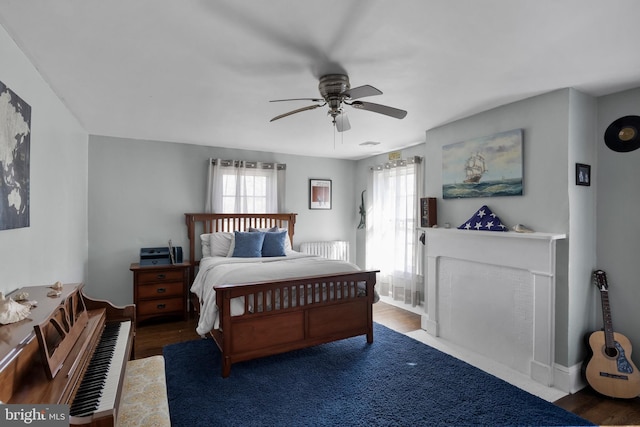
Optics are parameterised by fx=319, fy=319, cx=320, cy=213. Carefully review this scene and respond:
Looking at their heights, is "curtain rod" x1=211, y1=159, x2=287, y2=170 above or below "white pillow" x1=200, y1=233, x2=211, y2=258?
above

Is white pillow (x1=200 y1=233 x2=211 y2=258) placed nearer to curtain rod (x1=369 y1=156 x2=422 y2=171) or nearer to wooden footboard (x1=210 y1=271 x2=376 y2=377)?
wooden footboard (x1=210 y1=271 x2=376 y2=377)

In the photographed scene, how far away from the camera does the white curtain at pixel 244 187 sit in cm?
463

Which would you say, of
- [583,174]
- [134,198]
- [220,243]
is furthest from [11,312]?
[583,174]

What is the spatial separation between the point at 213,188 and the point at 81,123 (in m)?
1.67

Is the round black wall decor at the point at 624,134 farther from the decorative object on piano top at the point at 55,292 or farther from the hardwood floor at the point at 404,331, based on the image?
the decorative object on piano top at the point at 55,292

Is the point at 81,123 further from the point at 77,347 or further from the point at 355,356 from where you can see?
the point at 355,356

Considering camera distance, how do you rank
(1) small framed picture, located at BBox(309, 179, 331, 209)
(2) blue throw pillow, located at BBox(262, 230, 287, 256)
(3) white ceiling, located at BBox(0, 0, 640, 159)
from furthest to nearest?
(1) small framed picture, located at BBox(309, 179, 331, 209) < (2) blue throw pillow, located at BBox(262, 230, 287, 256) < (3) white ceiling, located at BBox(0, 0, 640, 159)

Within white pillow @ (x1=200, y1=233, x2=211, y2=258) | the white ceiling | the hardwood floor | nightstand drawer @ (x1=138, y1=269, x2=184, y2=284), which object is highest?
the white ceiling

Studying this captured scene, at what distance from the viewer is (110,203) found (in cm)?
411

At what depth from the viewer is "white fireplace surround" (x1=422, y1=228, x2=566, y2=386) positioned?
2.59m

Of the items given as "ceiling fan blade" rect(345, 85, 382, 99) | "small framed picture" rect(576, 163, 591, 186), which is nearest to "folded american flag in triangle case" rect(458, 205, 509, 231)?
"small framed picture" rect(576, 163, 591, 186)

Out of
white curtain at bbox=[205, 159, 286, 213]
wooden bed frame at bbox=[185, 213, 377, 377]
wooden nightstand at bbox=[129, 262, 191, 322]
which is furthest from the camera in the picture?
white curtain at bbox=[205, 159, 286, 213]

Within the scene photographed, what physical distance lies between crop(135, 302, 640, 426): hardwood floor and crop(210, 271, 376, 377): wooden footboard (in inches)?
29.8

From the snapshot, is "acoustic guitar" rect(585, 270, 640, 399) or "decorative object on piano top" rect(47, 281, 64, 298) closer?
"decorative object on piano top" rect(47, 281, 64, 298)
